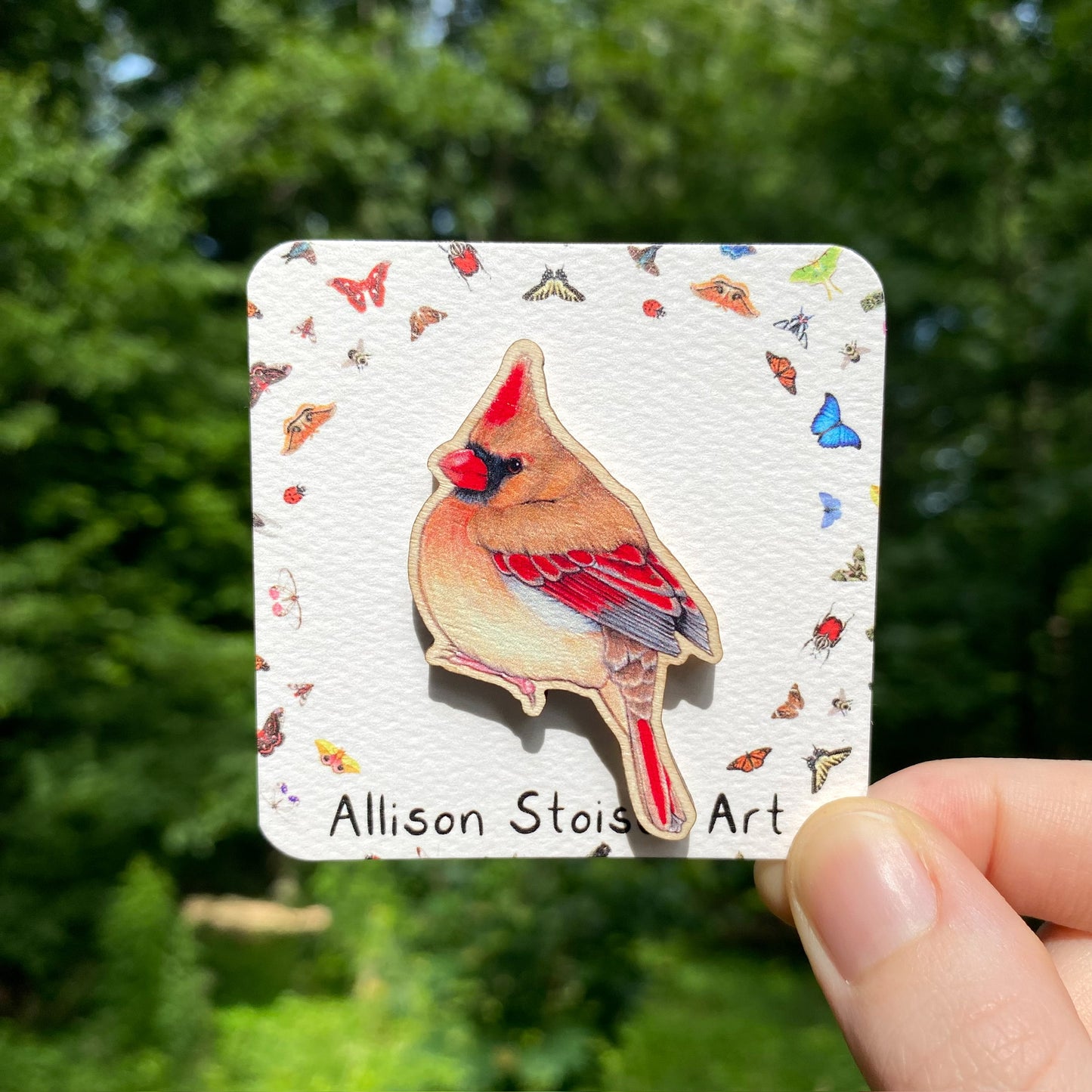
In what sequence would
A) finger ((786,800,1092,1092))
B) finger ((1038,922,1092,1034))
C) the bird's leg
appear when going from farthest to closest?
finger ((1038,922,1092,1034)) < the bird's leg < finger ((786,800,1092,1092))

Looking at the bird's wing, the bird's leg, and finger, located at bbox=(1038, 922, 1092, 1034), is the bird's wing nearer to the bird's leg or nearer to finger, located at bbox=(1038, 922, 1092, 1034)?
the bird's leg

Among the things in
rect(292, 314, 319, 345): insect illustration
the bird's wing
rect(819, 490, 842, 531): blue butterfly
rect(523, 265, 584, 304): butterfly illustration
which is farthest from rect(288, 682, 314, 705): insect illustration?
rect(819, 490, 842, 531): blue butterfly

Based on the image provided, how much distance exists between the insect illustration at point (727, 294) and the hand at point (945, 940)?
53cm

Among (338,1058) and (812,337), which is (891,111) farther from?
(338,1058)

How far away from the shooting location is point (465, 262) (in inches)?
Answer: 33.4

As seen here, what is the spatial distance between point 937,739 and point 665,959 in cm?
188

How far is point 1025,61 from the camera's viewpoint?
2801 millimetres

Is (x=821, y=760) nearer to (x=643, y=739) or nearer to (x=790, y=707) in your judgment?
(x=790, y=707)

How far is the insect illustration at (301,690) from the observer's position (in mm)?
854

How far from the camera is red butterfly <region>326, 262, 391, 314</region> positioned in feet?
2.77

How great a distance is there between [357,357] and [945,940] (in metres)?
0.80

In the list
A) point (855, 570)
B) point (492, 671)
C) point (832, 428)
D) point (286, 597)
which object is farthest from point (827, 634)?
point (286, 597)

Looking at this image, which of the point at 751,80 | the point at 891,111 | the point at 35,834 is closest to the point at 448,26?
the point at 751,80

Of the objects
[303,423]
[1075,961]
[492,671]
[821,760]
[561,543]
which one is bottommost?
[1075,961]
